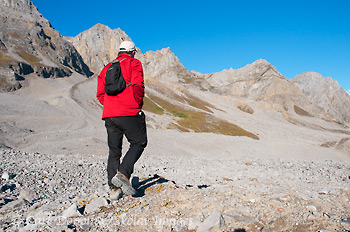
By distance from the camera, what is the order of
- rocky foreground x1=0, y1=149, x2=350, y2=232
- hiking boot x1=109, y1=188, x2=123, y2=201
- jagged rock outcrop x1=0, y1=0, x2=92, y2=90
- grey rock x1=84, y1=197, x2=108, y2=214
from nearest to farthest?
1. rocky foreground x1=0, y1=149, x2=350, y2=232
2. grey rock x1=84, y1=197, x2=108, y2=214
3. hiking boot x1=109, y1=188, x2=123, y2=201
4. jagged rock outcrop x1=0, y1=0, x2=92, y2=90

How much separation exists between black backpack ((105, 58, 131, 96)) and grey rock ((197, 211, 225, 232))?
4.00m

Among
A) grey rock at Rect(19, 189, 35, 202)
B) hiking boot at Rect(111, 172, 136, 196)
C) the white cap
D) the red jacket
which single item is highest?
the white cap

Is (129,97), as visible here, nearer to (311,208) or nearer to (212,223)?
(212,223)

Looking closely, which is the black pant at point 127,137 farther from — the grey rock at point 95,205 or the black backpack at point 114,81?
the grey rock at point 95,205

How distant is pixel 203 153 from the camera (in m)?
36.2

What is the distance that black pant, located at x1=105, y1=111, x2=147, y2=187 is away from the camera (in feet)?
22.9

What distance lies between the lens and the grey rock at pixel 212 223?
4906mm

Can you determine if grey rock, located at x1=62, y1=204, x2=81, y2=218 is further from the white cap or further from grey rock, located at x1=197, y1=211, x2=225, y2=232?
the white cap

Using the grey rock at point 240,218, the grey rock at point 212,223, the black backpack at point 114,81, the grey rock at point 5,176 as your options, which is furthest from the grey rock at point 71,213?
the grey rock at point 5,176

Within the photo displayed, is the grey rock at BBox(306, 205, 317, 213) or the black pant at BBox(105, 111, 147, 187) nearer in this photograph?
the grey rock at BBox(306, 205, 317, 213)

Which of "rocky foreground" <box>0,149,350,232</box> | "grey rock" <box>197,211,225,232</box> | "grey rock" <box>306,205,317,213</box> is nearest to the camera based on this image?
"grey rock" <box>197,211,225,232</box>

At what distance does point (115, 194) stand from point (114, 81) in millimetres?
3149

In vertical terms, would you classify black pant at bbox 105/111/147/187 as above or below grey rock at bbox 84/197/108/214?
above

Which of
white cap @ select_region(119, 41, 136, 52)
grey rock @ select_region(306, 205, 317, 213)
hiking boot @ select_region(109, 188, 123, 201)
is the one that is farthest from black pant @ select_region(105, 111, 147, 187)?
grey rock @ select_region(306, 205, 317, 213)
